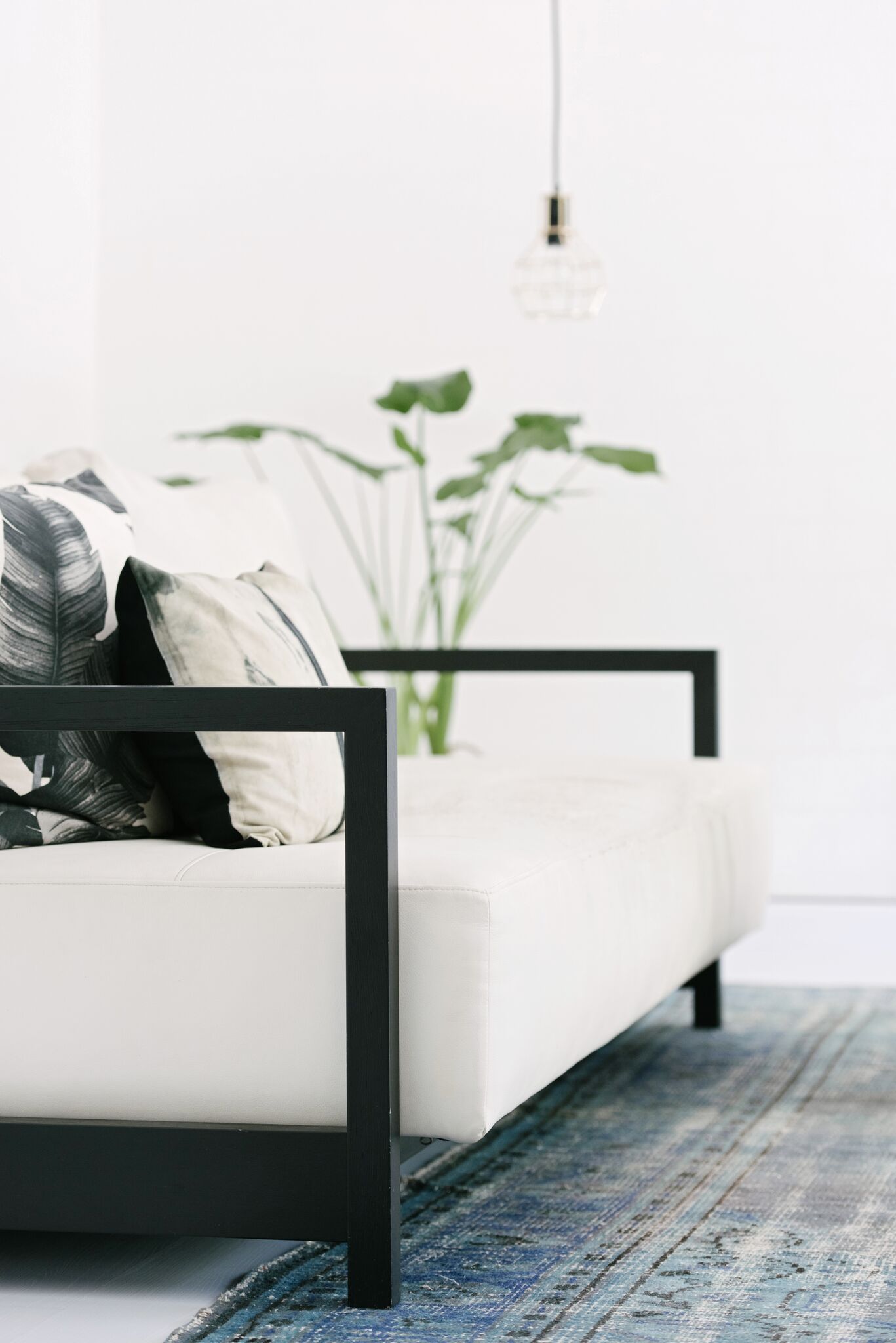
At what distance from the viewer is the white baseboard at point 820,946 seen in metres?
3.42

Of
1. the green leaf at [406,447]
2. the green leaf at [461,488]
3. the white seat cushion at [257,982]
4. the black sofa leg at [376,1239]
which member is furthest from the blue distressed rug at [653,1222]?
the green leaf at [406,447]

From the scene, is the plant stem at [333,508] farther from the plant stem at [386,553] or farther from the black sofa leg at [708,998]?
the black sofa leg at [708,998]

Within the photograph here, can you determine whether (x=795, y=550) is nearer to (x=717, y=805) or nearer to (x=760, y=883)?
(x=760, y=883)

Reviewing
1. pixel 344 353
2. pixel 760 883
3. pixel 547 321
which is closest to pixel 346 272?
pixel 344 353

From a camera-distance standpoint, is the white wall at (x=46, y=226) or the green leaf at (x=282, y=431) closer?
the white wall at (x=46, y=226)

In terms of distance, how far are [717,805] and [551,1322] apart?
115 cm

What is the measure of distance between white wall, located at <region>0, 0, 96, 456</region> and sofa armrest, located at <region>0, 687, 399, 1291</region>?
1.41 metres

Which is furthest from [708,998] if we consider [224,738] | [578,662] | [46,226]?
[46,226]

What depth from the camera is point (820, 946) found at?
3812 millimetres

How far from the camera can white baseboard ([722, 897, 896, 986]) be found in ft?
11.2

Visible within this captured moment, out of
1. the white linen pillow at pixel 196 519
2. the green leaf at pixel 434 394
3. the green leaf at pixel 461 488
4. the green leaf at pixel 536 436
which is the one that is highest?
the green leaf at pixel 434 394

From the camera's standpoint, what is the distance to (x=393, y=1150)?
146 centimetres

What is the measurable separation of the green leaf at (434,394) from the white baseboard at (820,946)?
4.53 ft

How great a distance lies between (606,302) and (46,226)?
6.59 feet
